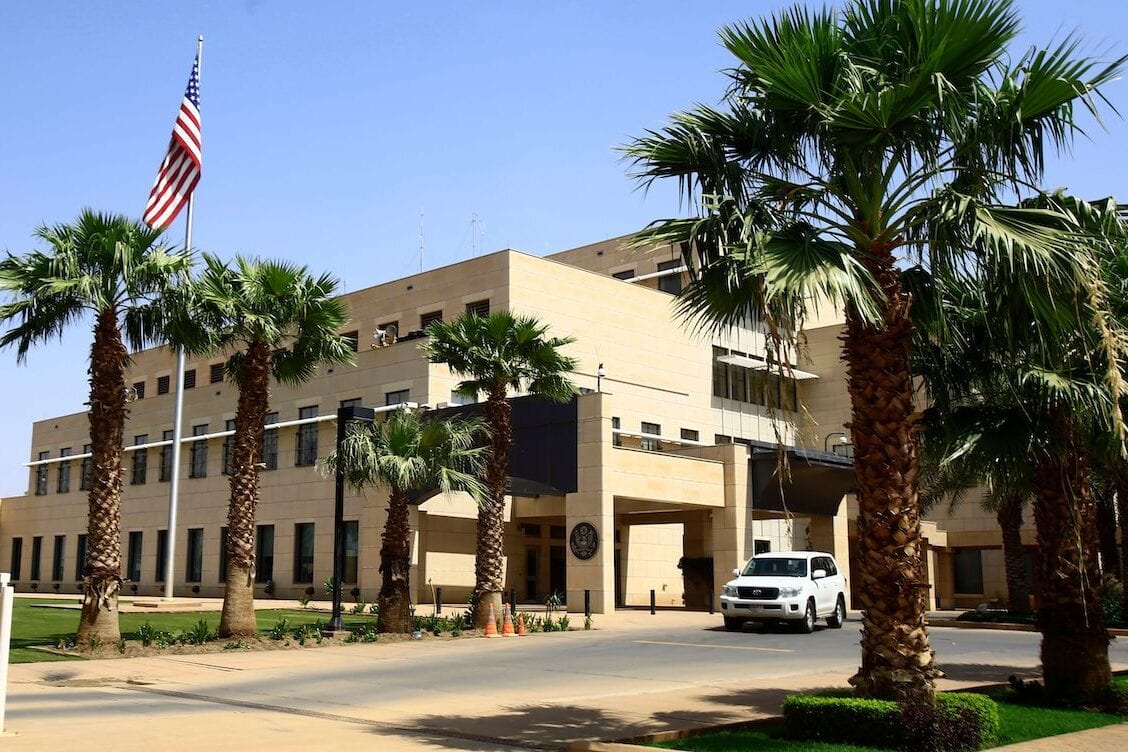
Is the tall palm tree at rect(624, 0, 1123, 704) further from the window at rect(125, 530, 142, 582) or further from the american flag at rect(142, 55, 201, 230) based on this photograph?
the window at rect(125, 530, 142, 582)

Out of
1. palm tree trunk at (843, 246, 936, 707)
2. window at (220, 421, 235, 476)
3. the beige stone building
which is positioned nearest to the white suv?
the beige stone building

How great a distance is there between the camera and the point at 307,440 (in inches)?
1852

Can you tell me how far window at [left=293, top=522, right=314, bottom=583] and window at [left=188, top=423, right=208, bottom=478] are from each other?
8393 mm

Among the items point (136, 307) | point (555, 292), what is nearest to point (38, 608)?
point (136, 307)

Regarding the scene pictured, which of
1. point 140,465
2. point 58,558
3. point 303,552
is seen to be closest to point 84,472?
point 58,558

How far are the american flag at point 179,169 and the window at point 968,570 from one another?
3938cm

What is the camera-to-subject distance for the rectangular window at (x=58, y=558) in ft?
A: 198

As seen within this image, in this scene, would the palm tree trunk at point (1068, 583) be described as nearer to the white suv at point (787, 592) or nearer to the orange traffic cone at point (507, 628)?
the white suv at point (787, 592)

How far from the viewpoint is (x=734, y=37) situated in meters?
11.5

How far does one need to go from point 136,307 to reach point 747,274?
A: 622 inches

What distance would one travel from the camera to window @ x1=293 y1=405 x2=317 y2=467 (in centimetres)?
4662

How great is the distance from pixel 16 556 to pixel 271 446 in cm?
2614

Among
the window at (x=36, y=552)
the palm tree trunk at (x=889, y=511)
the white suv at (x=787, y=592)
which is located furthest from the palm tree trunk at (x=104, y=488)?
the window at (x=36, y=552)

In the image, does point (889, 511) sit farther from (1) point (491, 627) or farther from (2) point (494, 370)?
(2) point (494, 370)
